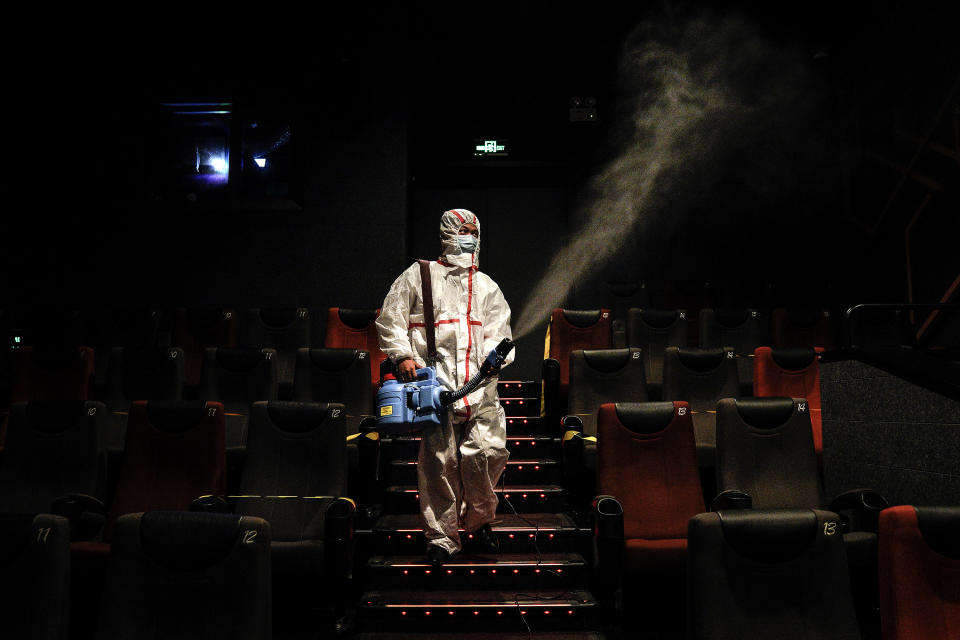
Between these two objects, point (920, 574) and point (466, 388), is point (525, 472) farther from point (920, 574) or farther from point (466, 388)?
point (920, 574)

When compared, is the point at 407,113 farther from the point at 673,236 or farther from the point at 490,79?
the point at 673,236

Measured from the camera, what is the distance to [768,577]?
1.89m

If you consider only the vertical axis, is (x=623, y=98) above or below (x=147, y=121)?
above

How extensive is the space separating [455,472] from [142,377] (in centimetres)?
233

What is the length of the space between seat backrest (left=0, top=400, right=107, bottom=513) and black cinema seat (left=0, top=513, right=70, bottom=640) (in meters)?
1.40

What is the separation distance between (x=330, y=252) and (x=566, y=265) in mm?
2380

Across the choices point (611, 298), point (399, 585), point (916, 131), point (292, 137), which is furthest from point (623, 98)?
point (399, 585)

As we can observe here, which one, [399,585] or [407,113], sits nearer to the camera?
[399,585]

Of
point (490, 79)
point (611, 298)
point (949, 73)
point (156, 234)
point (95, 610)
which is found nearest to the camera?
point (95, 610)

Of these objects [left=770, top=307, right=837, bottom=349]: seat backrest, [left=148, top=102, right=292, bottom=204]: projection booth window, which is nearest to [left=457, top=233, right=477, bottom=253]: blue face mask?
[left=770, top=307, right=837, bottom=349]: seat backrest

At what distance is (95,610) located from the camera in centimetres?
290

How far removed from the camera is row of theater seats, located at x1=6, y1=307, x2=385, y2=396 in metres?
5.38

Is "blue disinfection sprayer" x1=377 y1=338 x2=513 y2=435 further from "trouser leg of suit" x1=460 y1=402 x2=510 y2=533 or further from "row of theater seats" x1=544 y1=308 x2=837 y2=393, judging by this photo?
"row of theater seats" x1=544 y1=308 x2=837 y2=393

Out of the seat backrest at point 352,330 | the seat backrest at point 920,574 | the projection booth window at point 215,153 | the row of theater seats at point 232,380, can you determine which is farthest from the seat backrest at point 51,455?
the projection booth window at point 215,153
